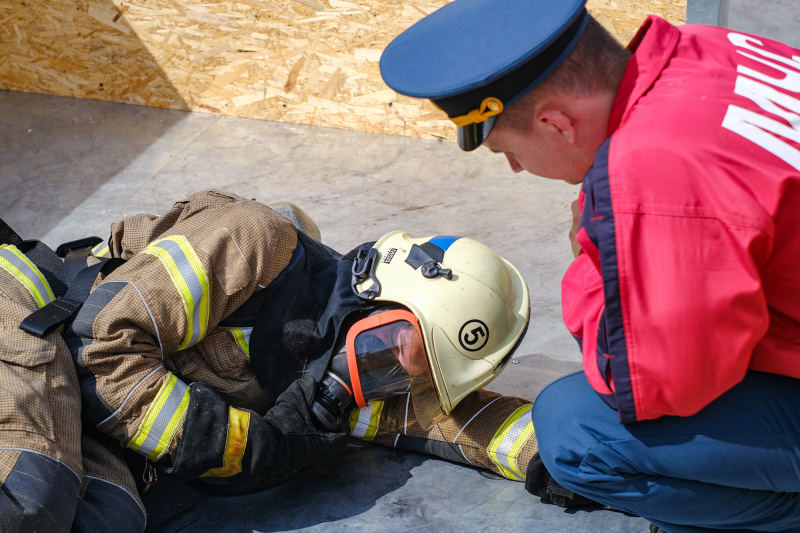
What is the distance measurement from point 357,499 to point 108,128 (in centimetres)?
352

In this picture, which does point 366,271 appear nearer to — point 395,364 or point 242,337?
point 395,364

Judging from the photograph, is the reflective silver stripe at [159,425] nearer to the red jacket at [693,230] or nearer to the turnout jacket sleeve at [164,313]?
the turnout jacket sleeve at [164,313]

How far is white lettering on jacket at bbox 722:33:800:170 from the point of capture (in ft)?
4.73

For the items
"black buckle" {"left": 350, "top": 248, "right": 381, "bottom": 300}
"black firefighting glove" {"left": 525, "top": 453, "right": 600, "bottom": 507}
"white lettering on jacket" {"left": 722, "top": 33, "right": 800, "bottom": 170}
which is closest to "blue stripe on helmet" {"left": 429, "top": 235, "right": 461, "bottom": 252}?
"black buckle" {"left": 350, "top": 248, "right": 381, "bottom": 300}

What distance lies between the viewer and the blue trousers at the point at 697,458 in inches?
65.7

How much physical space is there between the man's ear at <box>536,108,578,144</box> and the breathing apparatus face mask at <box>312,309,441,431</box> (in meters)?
0.80

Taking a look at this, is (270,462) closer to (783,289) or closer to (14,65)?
(783,289)

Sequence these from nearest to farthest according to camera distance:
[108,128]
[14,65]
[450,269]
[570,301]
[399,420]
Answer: [570,301], [450,269], [399,420], [108,128], [14,65]

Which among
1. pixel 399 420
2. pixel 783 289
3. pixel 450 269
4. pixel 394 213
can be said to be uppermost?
pixel 783 289

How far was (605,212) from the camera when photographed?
1.45 m

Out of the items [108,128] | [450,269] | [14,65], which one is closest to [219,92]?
[108,128]

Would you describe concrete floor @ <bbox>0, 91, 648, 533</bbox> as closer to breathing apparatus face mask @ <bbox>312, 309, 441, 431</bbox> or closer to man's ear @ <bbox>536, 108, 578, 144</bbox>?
breathing apparatus face mask @ <bbox>312, 309, 441, 431</bbox>

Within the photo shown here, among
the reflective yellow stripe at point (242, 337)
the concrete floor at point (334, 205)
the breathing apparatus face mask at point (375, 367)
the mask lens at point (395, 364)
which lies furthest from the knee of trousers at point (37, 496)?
→ the mask lens at point (395, 364)

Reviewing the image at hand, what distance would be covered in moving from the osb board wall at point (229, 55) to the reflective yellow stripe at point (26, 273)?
8.58 ft
